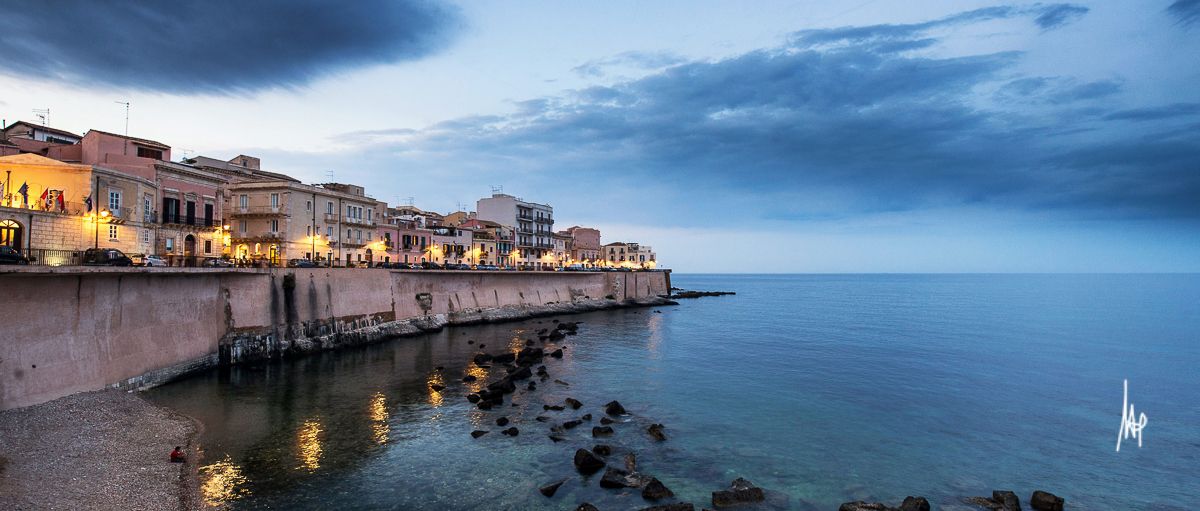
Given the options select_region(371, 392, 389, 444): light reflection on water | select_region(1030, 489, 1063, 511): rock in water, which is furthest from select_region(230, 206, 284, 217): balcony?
select_region(1030, 489, 1063, 511): rock in water

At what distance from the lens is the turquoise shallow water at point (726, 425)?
16.8 m

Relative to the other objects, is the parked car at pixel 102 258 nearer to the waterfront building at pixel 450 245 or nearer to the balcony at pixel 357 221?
the balcony at pixel 357 221

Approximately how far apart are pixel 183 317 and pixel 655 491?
2646 cm

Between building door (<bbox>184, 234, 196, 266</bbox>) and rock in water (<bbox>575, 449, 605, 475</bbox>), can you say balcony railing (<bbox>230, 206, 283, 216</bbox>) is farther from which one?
rock in water (<bbox>575, 449, 605, 475</bbox>)

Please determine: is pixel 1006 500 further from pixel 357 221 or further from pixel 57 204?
pixel 357 221

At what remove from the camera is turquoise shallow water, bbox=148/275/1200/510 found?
55.1ft

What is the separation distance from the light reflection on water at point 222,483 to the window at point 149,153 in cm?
3572

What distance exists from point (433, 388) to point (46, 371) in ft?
46.6

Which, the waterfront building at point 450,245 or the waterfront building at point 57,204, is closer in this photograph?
the waterfront building at point 57,204

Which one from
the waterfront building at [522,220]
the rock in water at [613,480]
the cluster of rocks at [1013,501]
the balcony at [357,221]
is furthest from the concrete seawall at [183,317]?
the waterfront building at [522,220]

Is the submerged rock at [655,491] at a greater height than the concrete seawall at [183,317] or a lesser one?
lesser

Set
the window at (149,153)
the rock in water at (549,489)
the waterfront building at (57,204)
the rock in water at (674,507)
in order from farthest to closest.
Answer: the window at (149,153)
the waterfront building at (57,204)
the rock in water at (549,489)
the rock in water at (674,507)

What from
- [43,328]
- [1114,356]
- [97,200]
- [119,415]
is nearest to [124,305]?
[43,328]

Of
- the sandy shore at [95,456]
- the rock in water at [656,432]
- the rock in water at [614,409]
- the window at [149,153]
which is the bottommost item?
the rock in water at [656,432]
